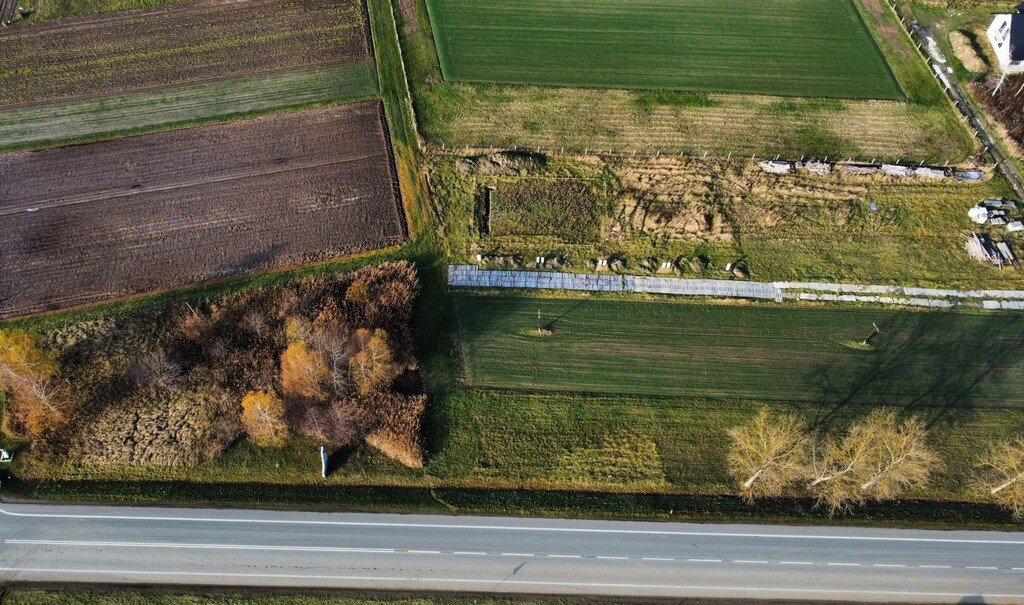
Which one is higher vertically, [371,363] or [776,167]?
[776,167]

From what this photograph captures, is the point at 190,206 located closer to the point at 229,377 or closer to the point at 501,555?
the point at 229,377

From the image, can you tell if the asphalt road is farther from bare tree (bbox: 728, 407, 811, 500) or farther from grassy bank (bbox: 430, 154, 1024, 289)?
grassy bank (bbox: 430, 154, 1024, 289)

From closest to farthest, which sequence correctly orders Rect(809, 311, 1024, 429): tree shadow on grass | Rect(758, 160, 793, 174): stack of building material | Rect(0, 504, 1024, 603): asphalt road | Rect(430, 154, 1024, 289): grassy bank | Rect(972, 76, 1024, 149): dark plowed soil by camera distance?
Rect(0, 504, 1024, 603): asphalt road
Rect(809, 311, 1024, 429): tree shadow on grass
Rect(430, 154, 1024, 289): grassy bank
Rect(758, 160, 793, 174): stack of building material
Rect(972, 76, 1024, 149): dark plowed soil

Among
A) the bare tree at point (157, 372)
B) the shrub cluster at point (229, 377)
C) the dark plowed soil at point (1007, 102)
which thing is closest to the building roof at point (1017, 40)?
the dark plowed soil at point (1007, 102)

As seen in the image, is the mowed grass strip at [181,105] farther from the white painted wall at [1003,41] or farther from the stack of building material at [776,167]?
the white painted wall at [1003,41]

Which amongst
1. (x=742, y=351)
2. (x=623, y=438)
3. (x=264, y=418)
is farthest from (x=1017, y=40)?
(x=264, y=418)

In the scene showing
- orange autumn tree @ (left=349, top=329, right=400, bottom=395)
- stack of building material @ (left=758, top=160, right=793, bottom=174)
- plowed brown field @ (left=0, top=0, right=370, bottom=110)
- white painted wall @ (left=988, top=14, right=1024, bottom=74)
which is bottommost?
orange autumn tree @ (left=349, top=329, right=400, bottom=395)

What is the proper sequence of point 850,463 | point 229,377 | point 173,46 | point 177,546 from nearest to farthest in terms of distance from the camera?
point 177,546, point 850,463, point 229,377, point 173,46

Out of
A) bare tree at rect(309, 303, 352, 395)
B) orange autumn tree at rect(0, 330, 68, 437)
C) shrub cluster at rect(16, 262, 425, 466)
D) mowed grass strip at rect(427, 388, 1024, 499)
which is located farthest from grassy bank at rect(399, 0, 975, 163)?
orange autumn tree at rect(0, 330, 68, 437)
